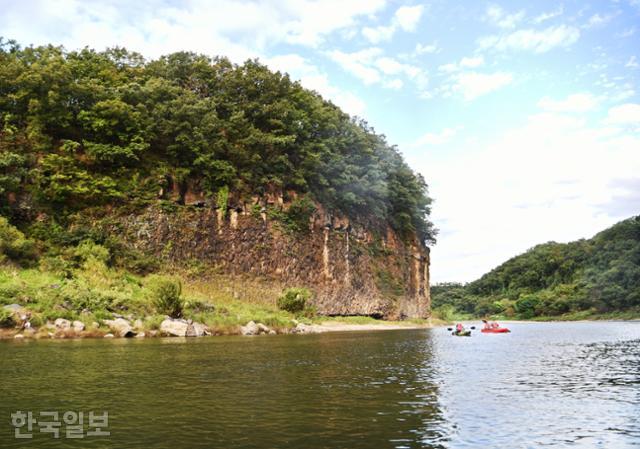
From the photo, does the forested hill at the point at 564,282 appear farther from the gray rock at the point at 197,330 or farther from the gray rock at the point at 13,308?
the gray rock at the point at 13,308

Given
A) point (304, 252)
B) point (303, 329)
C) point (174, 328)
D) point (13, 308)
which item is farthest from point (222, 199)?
point (13, 308)

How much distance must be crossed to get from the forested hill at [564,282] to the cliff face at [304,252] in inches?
2654

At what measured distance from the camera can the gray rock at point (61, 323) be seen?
31516mm

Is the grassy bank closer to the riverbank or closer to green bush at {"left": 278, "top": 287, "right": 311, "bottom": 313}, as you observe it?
the riverbank

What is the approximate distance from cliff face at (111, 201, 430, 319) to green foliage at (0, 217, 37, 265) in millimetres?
8045

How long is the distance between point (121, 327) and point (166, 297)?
433cm

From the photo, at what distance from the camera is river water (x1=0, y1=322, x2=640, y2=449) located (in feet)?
29.7

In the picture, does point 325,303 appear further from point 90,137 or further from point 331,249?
point 90,137

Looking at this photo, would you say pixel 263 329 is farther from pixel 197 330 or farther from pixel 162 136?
pixel 162 136

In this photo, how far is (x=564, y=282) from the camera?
15550cm

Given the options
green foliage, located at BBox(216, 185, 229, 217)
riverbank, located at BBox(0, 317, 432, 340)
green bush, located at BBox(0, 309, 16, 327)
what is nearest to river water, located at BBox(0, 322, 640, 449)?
riverbank, located at BBox(0, 317, 432, 340)

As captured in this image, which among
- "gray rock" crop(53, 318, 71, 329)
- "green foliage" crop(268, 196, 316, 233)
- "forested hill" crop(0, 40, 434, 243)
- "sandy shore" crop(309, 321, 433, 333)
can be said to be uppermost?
"forested hill" crop(0, 40, 434, 243)

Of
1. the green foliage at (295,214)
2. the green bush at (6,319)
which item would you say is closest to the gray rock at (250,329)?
the green bush at (6,319)

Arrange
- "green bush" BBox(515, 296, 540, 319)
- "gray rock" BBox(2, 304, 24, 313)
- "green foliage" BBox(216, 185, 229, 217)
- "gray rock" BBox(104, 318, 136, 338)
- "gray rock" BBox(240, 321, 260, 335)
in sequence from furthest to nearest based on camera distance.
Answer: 1. "green bush" BBox(515, 296, 540, 319)
2. "green foliage" BBox(216, 185, 229, 217)
3. "gray rock" BBox(240, 321, 260, 335)
4. "gray rock" BBox(104, 318, 136, 338)
5. "gray rock" BBox(2, 304, 24, 313)
